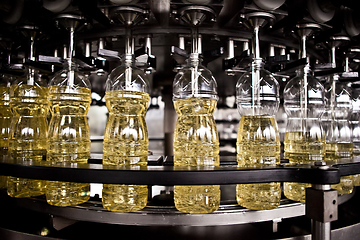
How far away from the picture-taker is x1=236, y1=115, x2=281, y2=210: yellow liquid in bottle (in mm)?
823

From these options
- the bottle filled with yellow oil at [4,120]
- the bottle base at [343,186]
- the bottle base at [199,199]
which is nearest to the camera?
the bottle base at [199,199]

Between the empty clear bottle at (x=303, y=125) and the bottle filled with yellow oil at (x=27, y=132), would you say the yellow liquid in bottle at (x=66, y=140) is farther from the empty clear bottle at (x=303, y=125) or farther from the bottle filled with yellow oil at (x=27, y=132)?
the empty clear bottle at (x=303, y=125)

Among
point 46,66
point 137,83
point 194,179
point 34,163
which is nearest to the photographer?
point 194,179

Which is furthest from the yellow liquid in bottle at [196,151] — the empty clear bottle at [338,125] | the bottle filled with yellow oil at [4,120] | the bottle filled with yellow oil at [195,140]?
the bottle filled with yellow oil at [4,120]

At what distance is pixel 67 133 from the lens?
2.84 feet

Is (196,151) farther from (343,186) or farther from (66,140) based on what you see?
(343,186)

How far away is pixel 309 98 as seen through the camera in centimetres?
102

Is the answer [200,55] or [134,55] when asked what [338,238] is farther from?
[134,55]

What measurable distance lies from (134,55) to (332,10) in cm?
82

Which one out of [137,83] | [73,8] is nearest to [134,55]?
[137,83]

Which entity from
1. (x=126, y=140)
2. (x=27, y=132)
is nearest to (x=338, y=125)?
(x=126, y=140)

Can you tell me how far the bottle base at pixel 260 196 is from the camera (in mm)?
814

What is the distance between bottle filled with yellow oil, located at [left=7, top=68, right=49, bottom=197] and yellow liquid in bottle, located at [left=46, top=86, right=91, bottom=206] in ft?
0.44

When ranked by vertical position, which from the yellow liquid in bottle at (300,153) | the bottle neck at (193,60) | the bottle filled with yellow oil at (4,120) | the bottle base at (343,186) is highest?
the bottle neck at (193,60)
